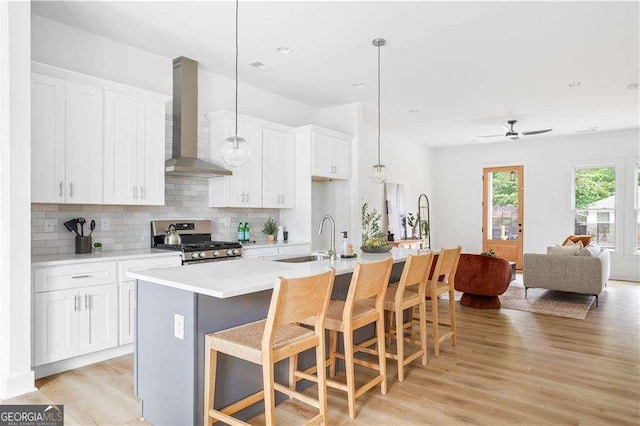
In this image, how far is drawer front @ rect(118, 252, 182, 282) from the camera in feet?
11.8

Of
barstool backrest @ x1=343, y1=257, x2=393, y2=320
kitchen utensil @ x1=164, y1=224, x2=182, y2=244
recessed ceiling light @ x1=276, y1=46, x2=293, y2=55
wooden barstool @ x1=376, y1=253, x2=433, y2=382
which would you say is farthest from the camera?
kitchen utensil @ x1=164, y1=224, x2=182, y2=244

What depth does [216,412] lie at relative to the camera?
224 centimetres

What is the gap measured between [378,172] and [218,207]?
6.15ft

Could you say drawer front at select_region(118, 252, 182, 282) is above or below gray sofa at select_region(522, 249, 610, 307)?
above

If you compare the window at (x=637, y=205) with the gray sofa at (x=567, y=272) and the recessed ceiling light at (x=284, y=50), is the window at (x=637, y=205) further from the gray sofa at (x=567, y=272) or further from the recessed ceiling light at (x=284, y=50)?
the recessed ceiling light at (x=284, y=50)

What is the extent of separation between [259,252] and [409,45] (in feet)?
8.87

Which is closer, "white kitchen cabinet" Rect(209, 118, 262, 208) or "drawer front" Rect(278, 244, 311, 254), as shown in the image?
"white kitchen cabinet" Rect(209, 118, 262, 208)

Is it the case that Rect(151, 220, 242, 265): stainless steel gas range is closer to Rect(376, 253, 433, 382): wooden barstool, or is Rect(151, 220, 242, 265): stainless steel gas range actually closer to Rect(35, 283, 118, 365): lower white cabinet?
Rect(35, 283, 118, 365): lower white cabinet

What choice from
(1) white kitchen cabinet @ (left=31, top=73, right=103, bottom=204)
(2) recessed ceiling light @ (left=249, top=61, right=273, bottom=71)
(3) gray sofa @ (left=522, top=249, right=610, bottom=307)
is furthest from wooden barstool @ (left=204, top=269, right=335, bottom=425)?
(3) gray sofa @ (left=522, top=249, right=610, bottom=307)

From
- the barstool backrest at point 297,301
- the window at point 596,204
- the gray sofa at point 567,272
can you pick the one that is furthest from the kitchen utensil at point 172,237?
the window at point 596,204

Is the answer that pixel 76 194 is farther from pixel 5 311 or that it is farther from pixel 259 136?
pixel 259 136

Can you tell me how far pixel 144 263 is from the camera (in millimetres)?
3764

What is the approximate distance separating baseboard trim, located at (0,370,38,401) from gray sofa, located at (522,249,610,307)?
19.7 feet

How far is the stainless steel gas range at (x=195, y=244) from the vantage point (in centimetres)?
413
